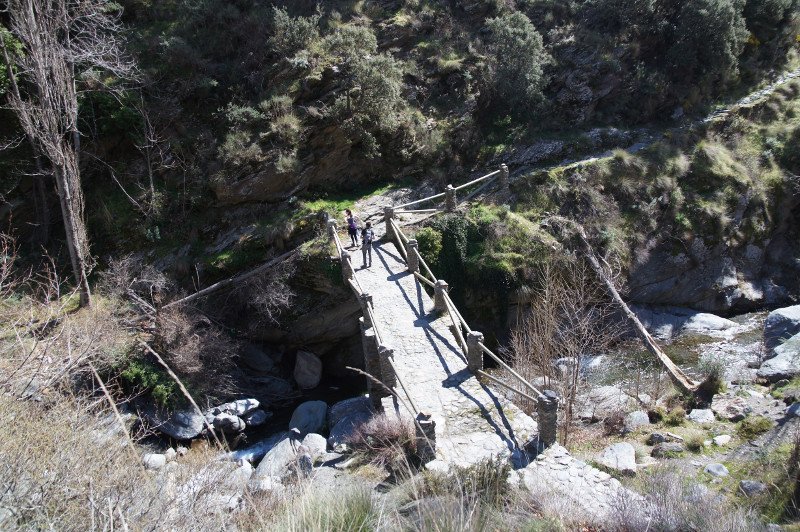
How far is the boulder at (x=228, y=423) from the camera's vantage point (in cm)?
1594

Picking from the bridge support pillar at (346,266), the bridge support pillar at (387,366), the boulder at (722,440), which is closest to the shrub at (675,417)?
the boulder at (722,440)

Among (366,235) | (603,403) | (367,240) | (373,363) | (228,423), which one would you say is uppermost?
(366,235)

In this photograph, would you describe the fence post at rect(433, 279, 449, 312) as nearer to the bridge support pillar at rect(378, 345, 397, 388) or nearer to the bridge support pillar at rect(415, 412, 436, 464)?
the bridge support pillar at rect(378, 345, 397, 388)

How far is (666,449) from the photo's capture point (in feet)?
36.5

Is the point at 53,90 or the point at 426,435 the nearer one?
the point at 426,435

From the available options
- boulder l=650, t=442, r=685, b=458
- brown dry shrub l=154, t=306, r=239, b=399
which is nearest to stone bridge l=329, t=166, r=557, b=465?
boulder l=650, t=442, r=685, b=458

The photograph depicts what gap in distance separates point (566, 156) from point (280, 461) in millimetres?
17000

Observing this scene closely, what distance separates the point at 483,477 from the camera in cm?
803

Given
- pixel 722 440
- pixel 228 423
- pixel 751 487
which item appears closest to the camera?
pixel 751 487

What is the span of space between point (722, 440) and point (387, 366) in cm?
748

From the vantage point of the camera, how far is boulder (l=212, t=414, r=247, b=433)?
52.3 feet

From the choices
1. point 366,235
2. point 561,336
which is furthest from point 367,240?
point 561,336

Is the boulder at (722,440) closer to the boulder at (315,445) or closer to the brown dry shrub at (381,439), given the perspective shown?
the brown dry shrub at (381,439)

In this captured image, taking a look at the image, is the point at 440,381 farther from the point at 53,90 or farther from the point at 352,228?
the point at 53,90
